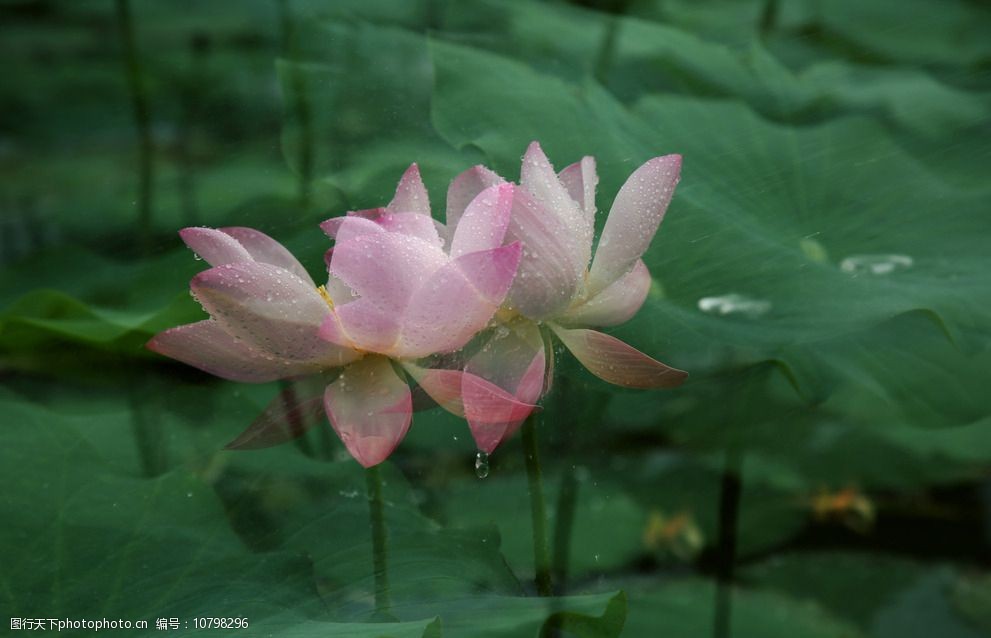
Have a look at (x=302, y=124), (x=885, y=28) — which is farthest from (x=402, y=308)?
(x=885, y=28)

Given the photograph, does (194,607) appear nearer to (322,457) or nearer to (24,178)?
(322,457)

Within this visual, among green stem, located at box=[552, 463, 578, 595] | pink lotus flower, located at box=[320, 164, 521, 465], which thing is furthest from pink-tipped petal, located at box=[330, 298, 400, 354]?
green stem, located at box=[552, 463, 578, 595]

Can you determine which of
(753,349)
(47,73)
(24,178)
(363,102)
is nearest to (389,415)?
(753,349)

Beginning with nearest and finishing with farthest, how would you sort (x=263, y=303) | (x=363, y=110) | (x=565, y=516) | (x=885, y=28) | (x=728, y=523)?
(x=263, y=303) → (x=565, y=516) → (x=728, y=523) → (x=363, y=110) → (x=885, y=28)

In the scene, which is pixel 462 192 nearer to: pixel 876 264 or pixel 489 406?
pixel 489 406

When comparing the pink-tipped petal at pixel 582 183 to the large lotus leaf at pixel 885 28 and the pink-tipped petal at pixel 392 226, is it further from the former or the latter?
the large lotus leaf at pixel 885 28

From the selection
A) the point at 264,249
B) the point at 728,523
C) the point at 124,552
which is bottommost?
the point at 728,523
